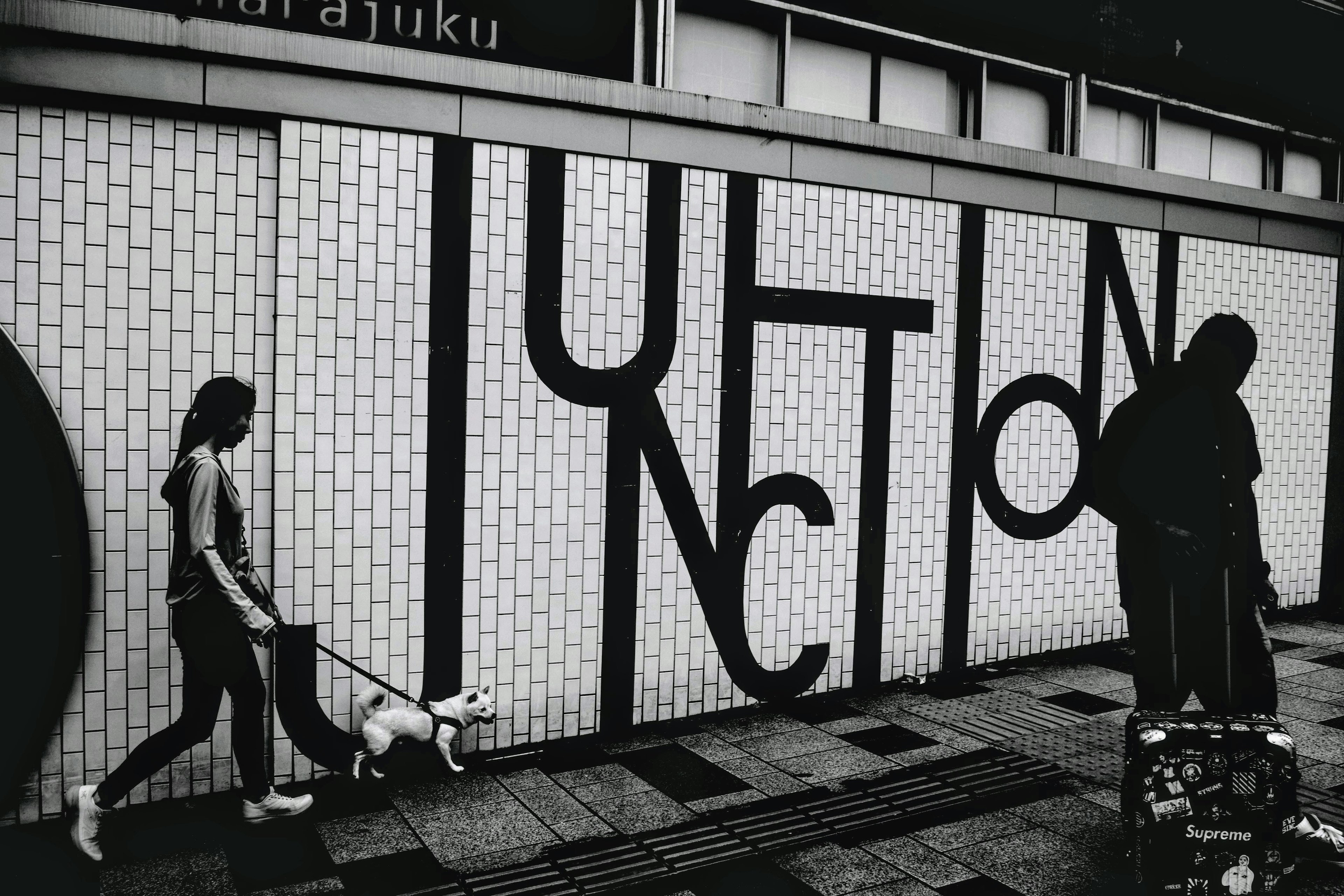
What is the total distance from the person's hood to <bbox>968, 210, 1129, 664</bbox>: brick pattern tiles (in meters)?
5.23

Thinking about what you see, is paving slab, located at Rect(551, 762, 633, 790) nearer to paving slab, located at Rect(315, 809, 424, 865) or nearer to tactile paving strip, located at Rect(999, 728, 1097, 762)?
paving slab, located at Rect(315, 809, 424, 865)

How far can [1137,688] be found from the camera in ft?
Answer: 14.1

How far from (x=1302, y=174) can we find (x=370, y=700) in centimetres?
926

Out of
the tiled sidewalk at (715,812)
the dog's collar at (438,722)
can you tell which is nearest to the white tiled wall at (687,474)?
the tiled sidewalk at (715,812)

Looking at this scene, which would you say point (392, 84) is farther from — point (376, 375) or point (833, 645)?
point (833, 645)

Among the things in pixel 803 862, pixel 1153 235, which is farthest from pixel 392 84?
pixel 1153 235

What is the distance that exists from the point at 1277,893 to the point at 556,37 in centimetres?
531

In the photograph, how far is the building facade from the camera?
4.59 meters

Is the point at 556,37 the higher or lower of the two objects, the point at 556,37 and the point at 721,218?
the higher

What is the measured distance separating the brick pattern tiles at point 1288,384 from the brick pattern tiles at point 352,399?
6656 millimetres

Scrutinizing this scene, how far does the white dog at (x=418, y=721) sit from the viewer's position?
492 centimetres

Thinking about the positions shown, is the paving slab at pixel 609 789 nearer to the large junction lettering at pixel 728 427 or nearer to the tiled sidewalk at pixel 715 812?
the tiled sidewalk at pixel 715 812

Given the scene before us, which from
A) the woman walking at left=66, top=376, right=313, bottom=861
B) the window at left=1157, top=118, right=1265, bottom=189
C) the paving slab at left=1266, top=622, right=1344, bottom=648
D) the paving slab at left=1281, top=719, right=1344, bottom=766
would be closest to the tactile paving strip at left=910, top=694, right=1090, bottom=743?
the paving slab at left=1281, top=719, right=1344, bottom=766

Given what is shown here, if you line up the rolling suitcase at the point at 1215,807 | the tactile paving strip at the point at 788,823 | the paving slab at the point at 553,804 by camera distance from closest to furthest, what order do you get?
the rolling suitcase at the point at 1215,807 < the tactile paving strip at the point at 788,823 < the paving slab at the point at 553,804
